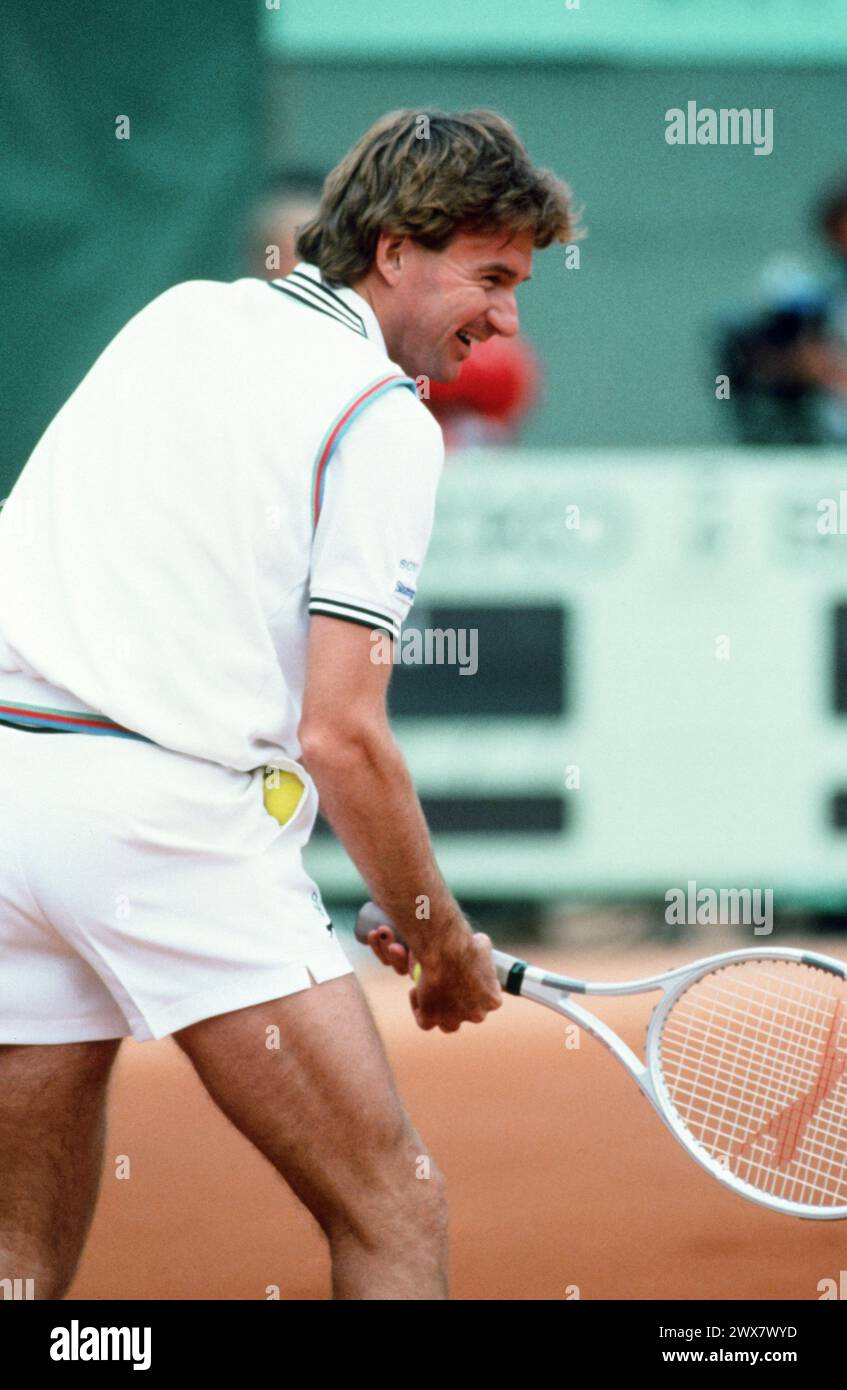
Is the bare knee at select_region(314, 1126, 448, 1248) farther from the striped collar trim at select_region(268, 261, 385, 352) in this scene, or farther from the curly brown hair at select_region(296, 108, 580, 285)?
the curly brown hair at select_region(296, 108, 580, 285)

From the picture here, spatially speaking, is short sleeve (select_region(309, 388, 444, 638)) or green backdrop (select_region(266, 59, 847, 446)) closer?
short sleeve (select_region(309, 388, 444, 638))

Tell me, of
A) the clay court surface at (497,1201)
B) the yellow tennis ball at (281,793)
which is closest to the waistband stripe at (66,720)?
the yellow tennis ball at (281,793)

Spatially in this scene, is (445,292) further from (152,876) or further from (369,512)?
(152,876)

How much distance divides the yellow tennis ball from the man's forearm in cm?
4

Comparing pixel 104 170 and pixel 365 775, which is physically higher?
pixel 104 170

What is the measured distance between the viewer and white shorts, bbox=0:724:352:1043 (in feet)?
7.92

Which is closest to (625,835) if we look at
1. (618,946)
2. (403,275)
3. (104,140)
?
(618,946)

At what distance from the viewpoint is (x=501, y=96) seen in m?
7.59

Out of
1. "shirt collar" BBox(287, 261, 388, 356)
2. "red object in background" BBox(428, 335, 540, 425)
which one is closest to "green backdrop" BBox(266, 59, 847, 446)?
"red object in background" BBox(428, 335, 540, 425)

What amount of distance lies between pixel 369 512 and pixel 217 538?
18 centimetres

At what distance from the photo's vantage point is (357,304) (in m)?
2.66

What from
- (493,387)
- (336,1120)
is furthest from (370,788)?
(493,387)

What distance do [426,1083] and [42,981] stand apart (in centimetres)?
258
